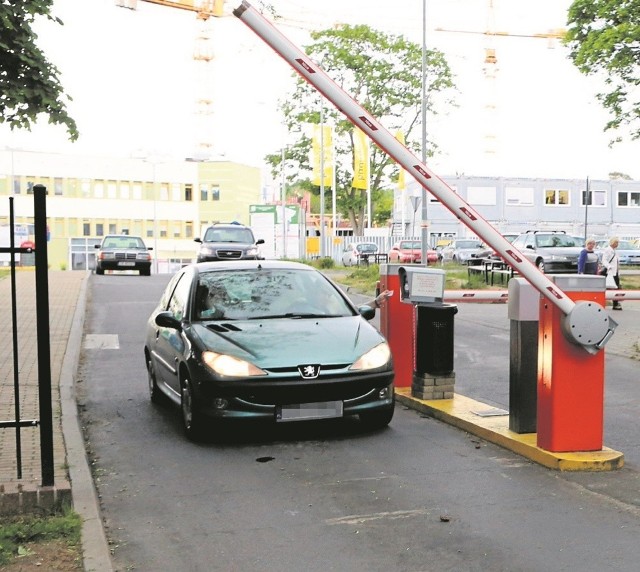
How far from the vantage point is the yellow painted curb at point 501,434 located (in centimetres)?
646

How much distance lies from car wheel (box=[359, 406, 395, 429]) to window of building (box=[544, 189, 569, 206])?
2529 inches

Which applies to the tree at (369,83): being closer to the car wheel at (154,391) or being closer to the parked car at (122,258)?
the parked car at (122,258)

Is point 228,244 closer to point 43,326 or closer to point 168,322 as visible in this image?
point 168,322

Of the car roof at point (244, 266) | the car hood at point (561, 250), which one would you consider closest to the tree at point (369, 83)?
the car hood at point (561, 250)

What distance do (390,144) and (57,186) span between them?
79906 millimetres

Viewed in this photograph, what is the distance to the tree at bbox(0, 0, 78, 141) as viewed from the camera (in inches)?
493

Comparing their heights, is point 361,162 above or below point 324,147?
below

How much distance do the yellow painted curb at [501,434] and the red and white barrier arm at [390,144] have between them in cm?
108

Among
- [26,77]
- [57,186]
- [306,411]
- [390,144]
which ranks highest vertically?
[57,186]

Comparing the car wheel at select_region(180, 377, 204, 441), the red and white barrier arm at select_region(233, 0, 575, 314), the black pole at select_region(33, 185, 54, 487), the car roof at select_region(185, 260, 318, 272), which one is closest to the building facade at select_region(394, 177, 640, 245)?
the car roof at select_region(185, 260, 318, 272)

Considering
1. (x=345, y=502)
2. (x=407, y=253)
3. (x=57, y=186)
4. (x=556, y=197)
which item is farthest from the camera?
(x=57, y=186)

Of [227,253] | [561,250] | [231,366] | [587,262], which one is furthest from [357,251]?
[231,366]

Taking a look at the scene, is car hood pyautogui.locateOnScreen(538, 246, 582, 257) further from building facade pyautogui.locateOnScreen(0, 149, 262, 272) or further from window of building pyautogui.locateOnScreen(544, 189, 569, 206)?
building facade pyautogui.locateOnScreen(0, 149, 262, 272)

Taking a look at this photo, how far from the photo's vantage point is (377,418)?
25.5ft
